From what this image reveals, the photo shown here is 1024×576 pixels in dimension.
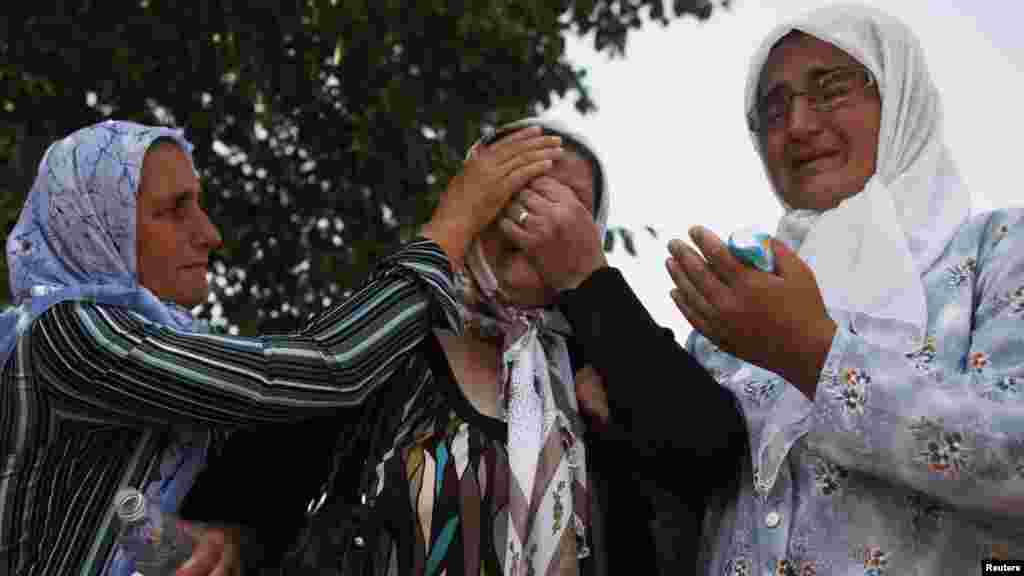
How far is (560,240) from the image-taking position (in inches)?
89.8

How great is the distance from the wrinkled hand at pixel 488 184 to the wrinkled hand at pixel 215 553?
26.9 inches

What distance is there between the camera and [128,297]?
2613 mm

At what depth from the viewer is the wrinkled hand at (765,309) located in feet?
6.43

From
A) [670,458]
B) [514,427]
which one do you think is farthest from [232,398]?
[670,458]

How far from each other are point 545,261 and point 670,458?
1.39ft

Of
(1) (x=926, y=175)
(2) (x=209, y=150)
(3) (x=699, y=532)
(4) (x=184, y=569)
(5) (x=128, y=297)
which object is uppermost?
(2) (x=209, y=150)

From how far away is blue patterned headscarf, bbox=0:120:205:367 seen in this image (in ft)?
8.66

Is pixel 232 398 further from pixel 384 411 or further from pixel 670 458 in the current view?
pixel 670 458

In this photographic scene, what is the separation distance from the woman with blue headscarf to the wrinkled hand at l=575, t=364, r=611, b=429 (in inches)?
10.6

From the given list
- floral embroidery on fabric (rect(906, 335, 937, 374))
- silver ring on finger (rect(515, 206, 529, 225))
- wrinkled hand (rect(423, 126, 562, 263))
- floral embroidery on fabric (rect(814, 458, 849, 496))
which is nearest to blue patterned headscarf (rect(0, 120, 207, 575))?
wrinkled hand (rect(423, 126, 562, 263))

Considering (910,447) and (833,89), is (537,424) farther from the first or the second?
(833,89)

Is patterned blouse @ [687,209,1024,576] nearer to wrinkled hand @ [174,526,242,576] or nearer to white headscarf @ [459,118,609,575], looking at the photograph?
white headscarf @ [459,118,609,575]

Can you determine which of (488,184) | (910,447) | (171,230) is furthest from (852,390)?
(171,230)

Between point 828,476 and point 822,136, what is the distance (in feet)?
2.21
